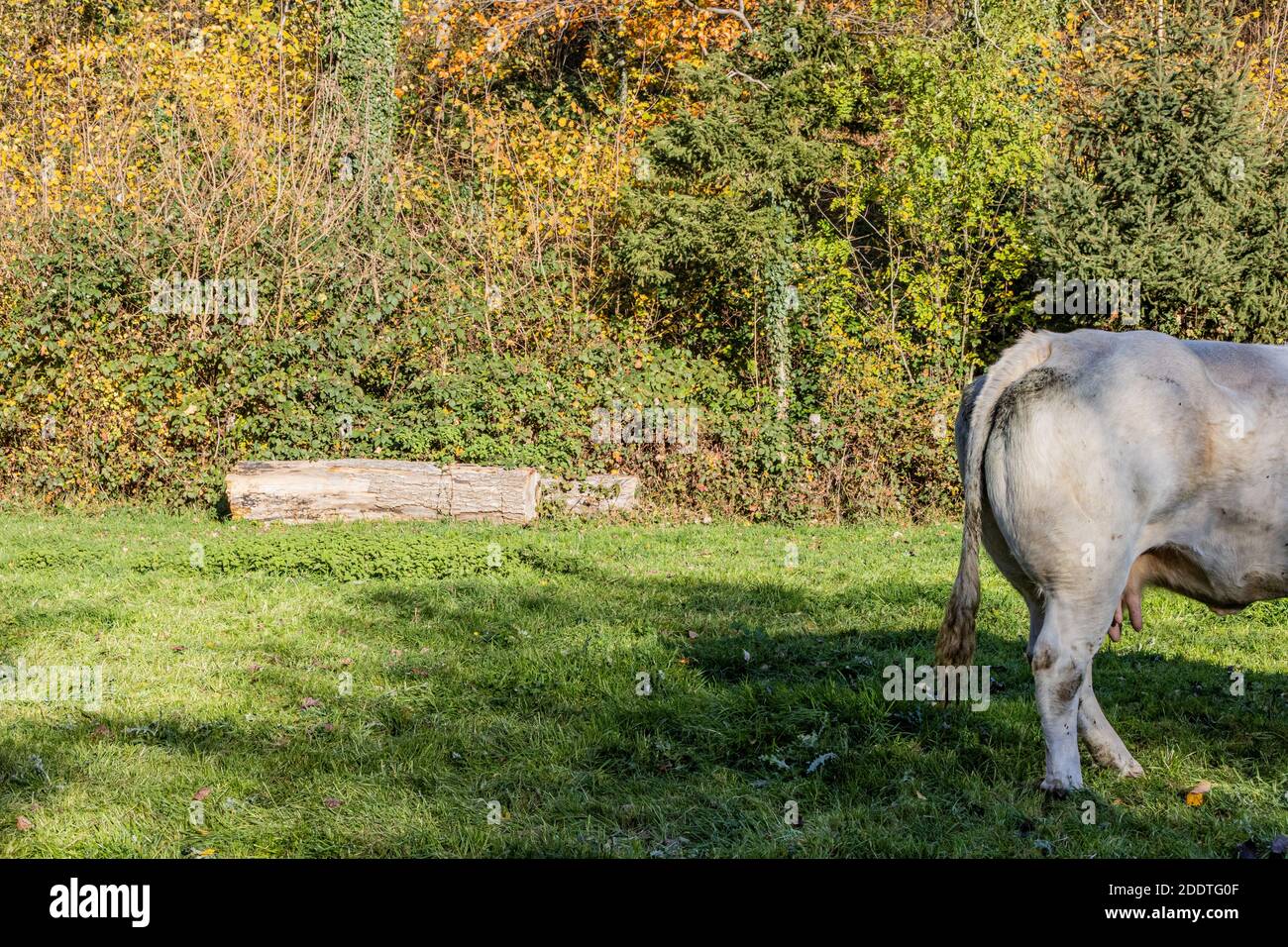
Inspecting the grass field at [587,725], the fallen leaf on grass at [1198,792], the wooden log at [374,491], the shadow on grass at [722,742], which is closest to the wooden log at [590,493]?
the wooden log at [374,491]

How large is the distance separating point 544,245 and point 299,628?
994 centimetres

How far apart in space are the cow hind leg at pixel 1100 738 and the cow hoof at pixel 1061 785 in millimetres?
347

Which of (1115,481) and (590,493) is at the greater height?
(1115,481)

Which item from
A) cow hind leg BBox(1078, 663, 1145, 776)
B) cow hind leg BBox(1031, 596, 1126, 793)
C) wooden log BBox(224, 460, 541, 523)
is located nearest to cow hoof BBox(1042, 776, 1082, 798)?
cow hind leg BBox(1031, 596, 1126, 793)

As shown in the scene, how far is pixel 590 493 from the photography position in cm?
1321

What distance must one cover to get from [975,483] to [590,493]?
8635mm

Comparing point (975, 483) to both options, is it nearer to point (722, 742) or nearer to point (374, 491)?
point (722, 742)

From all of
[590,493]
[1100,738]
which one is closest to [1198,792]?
[1100,738]

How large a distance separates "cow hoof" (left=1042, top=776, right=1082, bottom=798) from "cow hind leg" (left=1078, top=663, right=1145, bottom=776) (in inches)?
13.7

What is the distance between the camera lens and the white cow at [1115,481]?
4.54 metres

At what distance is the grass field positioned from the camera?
4.31 metres

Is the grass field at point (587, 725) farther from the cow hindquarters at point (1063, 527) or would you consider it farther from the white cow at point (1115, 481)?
the white cow at point (1115, 481)

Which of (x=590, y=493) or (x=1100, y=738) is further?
(x=590, y=493)

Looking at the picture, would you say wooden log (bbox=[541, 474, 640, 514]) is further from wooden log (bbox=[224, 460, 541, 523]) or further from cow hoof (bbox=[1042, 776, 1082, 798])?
cow hoof (bbox=[1042, 776, 1082, 798])
